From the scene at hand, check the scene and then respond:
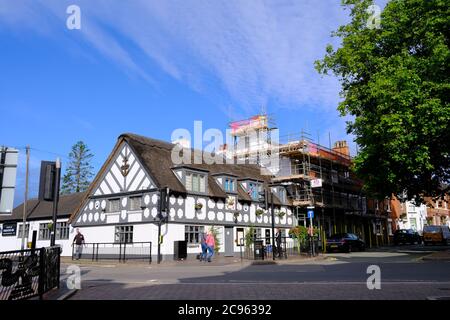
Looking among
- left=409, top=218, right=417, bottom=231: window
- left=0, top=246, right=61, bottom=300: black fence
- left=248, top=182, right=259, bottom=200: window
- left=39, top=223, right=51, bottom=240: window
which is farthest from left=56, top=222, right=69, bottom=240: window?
left=409, top=218, right=417, bottom=231: window

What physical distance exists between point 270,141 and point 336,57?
1952cm

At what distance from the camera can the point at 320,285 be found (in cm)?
1094

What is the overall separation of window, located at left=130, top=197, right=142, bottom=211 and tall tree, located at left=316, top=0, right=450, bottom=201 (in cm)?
1411

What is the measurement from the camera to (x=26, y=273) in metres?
8.59

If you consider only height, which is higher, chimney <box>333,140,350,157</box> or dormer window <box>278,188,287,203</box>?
chimney <box>333,140,350,157</box>

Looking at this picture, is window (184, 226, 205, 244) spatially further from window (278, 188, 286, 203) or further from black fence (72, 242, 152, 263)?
window (278, 188, 286, 203)

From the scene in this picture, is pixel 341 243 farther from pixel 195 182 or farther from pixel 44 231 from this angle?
pixel 44 231

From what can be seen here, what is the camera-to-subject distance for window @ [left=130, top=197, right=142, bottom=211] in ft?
94.1

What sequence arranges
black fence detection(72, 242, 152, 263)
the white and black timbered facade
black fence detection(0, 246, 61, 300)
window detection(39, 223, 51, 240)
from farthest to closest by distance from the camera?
window detection(39, 223, 51, 240) < the white and black timbered facade < black fence detection(72, 242, 152, 263) < black fence detection(0, 246, 61, 300)

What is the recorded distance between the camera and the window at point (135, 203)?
28.7m

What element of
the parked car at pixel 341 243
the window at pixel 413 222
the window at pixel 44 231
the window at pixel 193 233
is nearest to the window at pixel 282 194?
the parked car at pixel 341 243

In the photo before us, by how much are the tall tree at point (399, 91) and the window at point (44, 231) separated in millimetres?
25797

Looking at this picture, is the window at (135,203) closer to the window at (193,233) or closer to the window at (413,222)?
the window at (193,233)

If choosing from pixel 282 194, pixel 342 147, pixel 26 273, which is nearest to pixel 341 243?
pixel 282 194
